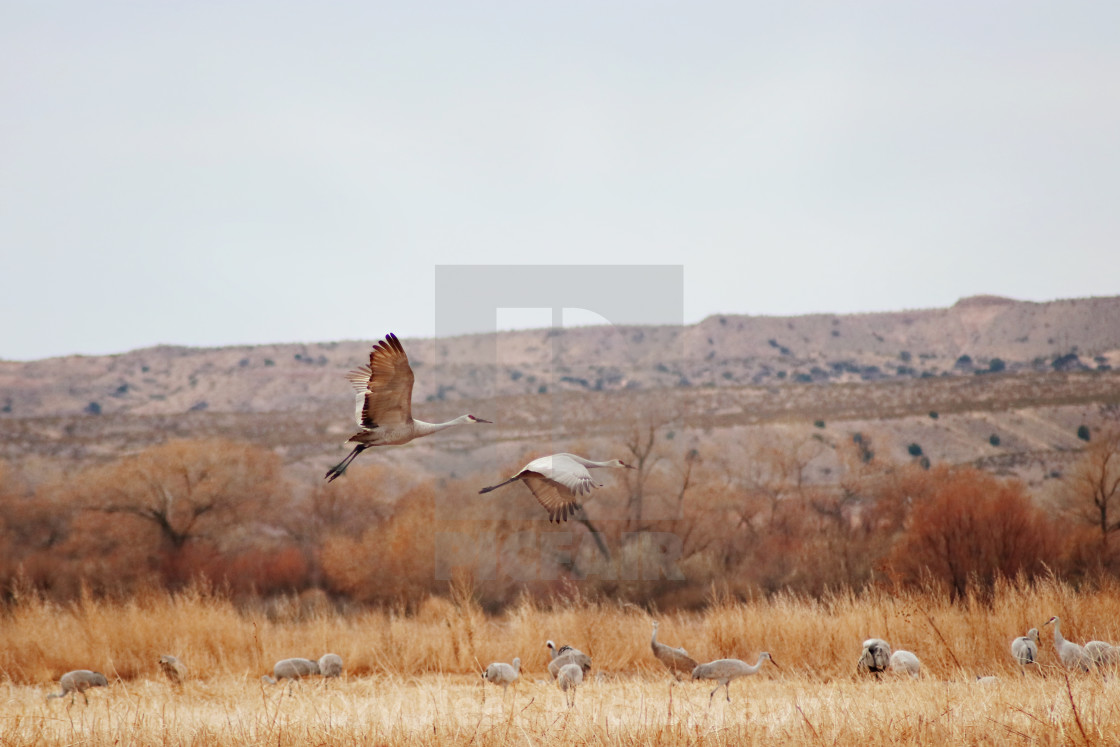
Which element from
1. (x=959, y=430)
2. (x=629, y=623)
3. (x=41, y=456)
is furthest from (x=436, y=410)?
(x=629, y=623)

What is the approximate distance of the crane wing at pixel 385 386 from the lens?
751 cm

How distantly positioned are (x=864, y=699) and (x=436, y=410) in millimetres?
36632

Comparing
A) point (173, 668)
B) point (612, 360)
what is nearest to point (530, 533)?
point (173, 668)

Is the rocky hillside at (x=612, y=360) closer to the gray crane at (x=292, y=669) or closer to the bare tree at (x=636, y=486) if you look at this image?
the bare tree at (x=636, y=486)

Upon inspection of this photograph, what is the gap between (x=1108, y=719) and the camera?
683 centimetres

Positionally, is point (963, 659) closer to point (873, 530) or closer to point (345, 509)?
point (873, 530)

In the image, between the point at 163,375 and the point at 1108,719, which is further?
the point at 163,375

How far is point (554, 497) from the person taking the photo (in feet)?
29.6

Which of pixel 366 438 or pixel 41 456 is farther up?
pixel 366 438

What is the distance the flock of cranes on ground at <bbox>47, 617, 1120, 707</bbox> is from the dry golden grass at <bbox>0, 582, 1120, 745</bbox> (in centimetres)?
20

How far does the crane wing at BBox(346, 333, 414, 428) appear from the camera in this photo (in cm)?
751

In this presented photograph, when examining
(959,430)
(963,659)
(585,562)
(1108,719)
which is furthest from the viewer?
(959,430)

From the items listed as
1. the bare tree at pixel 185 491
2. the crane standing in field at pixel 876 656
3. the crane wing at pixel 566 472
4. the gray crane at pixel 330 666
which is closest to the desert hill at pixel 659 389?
the bare tree at pixel 185 491

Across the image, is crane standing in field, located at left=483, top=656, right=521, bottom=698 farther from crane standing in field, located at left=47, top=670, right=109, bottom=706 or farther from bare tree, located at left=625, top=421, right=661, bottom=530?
bare tree, located at left=625, top=421, right=661, bottom=530
